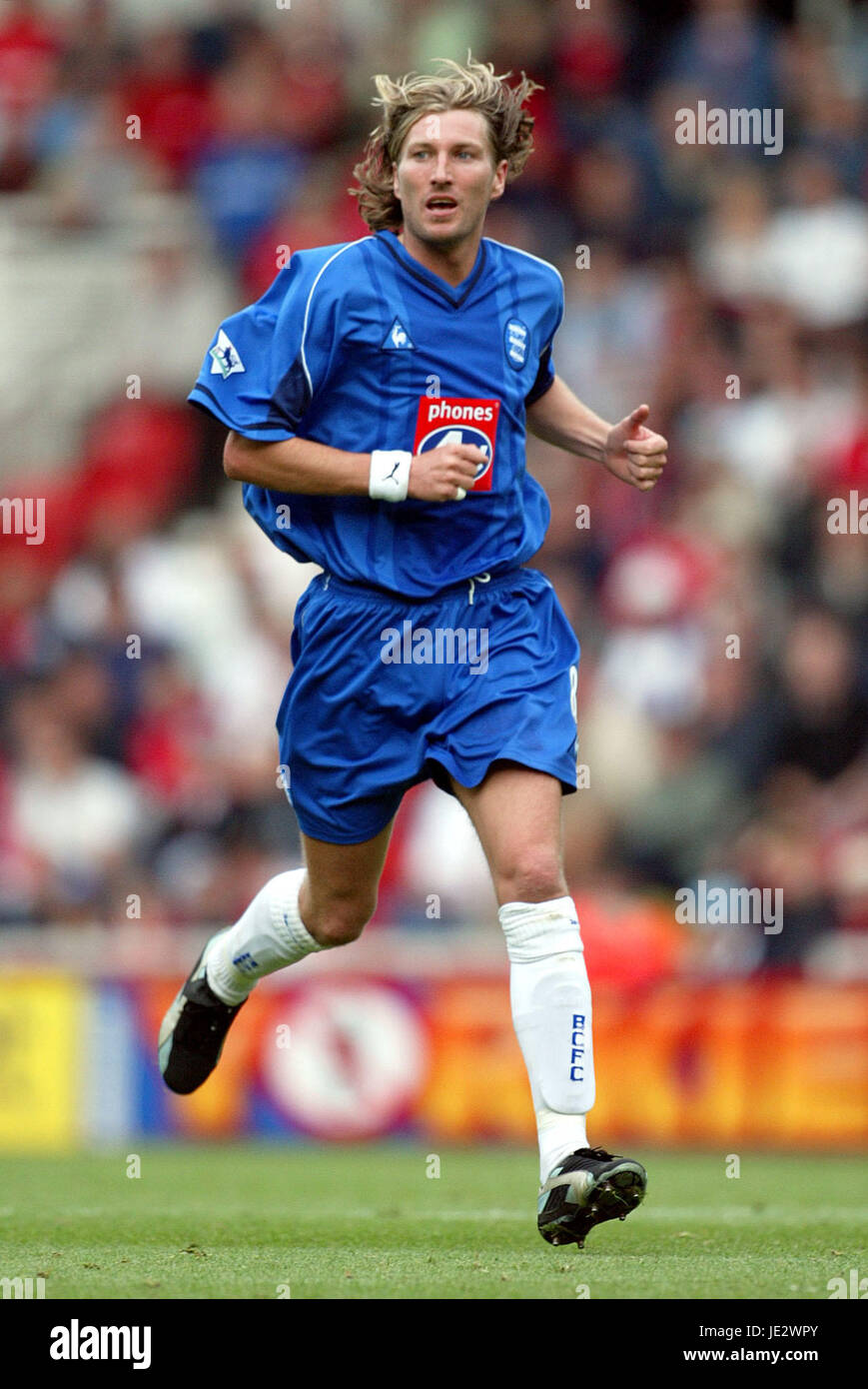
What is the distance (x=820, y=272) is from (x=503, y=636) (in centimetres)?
780

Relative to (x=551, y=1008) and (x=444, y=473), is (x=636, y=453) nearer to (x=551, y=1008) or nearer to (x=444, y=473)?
(x=444, y=473)

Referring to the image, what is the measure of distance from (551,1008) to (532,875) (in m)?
0.32

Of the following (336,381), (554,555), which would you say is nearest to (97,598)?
(554,555)

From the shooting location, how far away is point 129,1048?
10.8m

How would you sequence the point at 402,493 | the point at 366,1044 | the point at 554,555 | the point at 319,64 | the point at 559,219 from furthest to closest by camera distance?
the point at 319,64 < the point at 559,219 < the point at 554,555 < the point at 366,1044 < the point at 402,493

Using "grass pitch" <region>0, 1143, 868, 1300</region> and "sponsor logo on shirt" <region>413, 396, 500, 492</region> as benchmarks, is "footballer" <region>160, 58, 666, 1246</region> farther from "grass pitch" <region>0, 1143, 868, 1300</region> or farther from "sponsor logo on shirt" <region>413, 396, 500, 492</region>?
"grass pitch" <region>0, 1143, 868, 1300</region>

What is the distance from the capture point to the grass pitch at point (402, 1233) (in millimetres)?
4809

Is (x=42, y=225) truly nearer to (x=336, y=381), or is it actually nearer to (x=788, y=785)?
(x=788, y=785)

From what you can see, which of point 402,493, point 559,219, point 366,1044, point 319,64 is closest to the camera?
point 402,493

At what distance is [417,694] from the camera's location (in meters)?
5.66

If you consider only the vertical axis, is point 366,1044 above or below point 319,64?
below

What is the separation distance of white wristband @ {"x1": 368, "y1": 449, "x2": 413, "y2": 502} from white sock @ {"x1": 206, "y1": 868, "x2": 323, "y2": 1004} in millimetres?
1349

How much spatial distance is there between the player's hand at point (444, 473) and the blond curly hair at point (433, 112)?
840 millimetres

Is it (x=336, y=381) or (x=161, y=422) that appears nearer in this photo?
(x=336, y=381)
